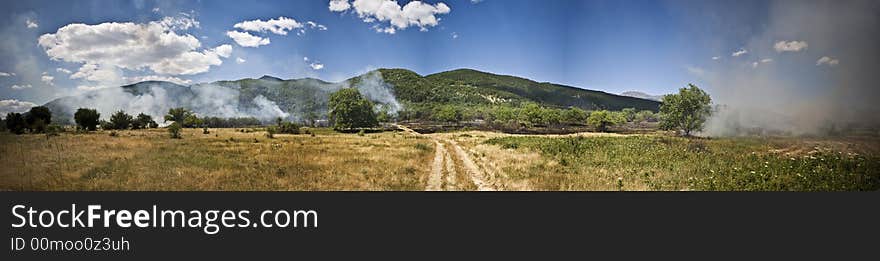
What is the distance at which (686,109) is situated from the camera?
9.59 m

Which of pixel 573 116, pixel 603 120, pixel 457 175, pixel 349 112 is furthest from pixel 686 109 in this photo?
pixel 573 116

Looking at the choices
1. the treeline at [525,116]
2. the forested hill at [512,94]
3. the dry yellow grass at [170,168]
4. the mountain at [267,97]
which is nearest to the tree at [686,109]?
the mountain at [267,97]

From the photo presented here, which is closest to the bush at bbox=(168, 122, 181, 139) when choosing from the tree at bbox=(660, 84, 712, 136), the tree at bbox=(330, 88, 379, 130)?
the tree at bbox=(660, 84, 712, 136)

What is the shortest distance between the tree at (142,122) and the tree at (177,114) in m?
0.44

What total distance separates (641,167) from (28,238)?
1066 centimetres

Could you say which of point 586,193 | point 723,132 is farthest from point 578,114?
point 586,193

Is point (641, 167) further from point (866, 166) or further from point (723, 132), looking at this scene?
point (866, 166)

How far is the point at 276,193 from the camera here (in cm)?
562

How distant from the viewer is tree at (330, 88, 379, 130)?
84.7 ft

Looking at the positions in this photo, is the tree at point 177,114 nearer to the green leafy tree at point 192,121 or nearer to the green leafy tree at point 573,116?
the green leafy tree at point 192,121

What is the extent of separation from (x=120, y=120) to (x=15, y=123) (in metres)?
2.86

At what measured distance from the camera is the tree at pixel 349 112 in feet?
84.7

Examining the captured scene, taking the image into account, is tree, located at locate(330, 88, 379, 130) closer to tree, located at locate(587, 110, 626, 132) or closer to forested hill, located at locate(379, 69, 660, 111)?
tree, located at locate(587, 110, 626, 132)

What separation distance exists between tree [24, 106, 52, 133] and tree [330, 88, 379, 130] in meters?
18.2
